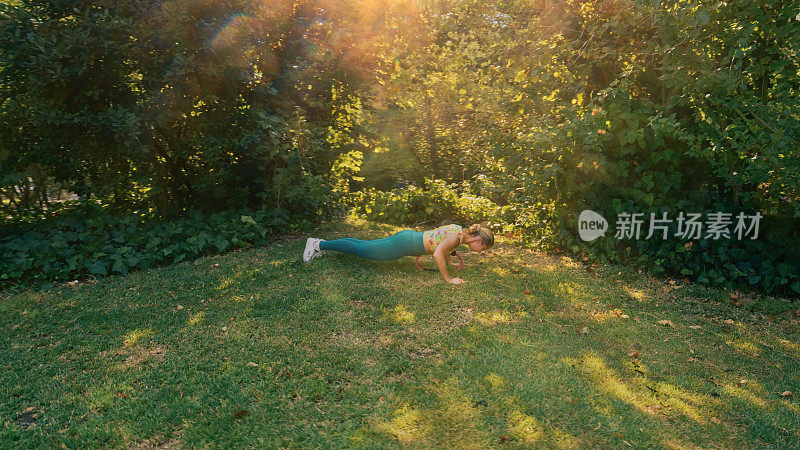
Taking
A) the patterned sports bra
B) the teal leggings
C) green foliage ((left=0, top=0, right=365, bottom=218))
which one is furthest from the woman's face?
green foliage ((left=0, top=0, right=365, bottom=218))

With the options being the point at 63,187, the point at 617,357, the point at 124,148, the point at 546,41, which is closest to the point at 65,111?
the point at 124,148

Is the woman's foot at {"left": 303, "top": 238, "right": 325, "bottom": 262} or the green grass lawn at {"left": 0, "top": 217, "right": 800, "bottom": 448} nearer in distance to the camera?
the green grass lawn at {"left": 0, "top": 217, "right": 800, "bottom": 448}

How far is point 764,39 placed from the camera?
553cm

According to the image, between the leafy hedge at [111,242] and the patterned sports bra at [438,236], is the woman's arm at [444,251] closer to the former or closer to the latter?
the patterned sports bra at [438,236]

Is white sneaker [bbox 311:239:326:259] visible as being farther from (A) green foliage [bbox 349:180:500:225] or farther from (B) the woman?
(A) green foliage [bbox 349:180:500:225]

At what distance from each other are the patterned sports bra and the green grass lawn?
1.43ft

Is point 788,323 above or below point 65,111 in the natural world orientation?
below

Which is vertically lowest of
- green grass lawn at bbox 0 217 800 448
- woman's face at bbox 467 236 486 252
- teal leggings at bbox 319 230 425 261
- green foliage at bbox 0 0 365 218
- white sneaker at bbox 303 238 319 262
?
green grass lawn at bbox 0 217 800 448

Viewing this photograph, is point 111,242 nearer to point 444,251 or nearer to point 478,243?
point 444,251

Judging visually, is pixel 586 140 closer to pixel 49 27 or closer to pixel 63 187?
pixel 49 27

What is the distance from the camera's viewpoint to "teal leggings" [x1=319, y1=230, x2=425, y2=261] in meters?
6.27

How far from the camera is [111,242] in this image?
7.08m

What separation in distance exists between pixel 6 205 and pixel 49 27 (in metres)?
2.86

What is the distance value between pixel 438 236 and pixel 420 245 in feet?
1.02
